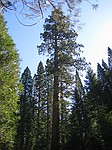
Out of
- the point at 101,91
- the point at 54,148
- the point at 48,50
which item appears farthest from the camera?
the point at 101,91

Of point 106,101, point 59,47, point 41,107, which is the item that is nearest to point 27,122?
point 41,107

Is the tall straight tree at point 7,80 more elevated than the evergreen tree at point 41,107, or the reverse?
the evergreen tree at point 41,107

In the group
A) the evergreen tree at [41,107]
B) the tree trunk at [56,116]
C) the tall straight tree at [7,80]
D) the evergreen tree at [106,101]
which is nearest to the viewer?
the tree trunk at [56,116]

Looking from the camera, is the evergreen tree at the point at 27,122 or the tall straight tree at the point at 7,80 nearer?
the tall straight tree at the point at 7,80

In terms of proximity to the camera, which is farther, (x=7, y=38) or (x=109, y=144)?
(x=109, y=144)

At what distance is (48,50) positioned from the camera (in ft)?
57.8

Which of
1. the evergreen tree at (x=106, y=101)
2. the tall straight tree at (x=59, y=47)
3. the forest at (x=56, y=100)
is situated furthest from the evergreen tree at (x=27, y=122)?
the tall straight tree at (x=59, y=47)

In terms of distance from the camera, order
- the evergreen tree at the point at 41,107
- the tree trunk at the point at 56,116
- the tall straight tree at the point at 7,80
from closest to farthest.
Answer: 1. the tree trunk at the point at 56,116
2. the tall straight tree at the point at 7,80
3. the evergreen tree at the point at 41,107

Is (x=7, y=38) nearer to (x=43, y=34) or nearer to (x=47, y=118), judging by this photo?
(x=43, y=34)

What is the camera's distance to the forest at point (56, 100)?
50.8 ft

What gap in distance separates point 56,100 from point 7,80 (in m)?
3.50

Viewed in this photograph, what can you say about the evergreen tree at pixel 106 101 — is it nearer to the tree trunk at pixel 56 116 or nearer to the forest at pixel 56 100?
the forest at pixel 56 100

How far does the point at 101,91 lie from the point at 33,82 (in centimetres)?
1517

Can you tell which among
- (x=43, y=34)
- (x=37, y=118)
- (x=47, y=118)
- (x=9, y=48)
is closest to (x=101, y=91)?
(x=47, y=118)
